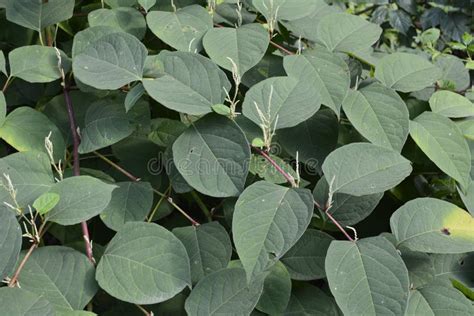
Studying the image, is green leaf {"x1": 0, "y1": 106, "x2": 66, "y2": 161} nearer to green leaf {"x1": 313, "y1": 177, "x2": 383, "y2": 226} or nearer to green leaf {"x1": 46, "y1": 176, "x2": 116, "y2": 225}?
green leaf {"x1": 46, "y1": 176, "x2": 116, "y2": 225}

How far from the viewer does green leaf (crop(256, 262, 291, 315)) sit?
0.71 metres

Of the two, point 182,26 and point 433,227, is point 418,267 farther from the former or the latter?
point 182,26

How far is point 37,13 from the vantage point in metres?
0.97

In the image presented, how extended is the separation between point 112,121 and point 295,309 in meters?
0.39

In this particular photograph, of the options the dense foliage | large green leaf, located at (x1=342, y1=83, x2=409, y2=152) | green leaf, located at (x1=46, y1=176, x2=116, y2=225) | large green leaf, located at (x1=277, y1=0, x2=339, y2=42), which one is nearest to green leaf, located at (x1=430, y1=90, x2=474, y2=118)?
the dense foliage

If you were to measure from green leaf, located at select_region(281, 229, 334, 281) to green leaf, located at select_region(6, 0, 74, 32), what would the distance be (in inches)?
22.8

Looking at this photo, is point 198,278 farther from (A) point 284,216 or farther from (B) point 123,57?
(B) point 123,57

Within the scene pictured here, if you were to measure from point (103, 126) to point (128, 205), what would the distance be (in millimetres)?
137

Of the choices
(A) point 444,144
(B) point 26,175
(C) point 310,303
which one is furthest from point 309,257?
(B) point 26,175

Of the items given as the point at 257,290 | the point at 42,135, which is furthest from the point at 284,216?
the point at 42,135

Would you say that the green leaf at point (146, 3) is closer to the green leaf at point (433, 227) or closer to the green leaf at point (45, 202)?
the green leaf at point (45, 202)

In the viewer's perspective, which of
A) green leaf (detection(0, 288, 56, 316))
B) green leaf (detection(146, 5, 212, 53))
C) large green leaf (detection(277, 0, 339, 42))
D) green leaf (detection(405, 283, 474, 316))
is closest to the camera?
green leaf (detection(0, 288, 56, 316))

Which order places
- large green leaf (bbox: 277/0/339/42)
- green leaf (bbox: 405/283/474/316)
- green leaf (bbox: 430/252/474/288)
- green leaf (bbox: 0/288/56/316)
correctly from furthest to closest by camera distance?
large green leaf (bbox: 277/0/339/42)
green leaf (bbox: 430/252/474/288)
green leaf (bbox: 405/283/474/316)
green leaf (bbox: 0/288/56/316)

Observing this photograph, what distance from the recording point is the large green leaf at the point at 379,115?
0.82m
